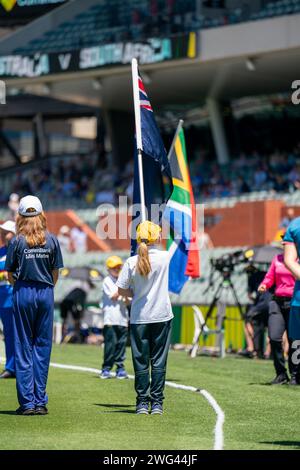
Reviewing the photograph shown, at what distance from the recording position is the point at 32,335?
1114 cm

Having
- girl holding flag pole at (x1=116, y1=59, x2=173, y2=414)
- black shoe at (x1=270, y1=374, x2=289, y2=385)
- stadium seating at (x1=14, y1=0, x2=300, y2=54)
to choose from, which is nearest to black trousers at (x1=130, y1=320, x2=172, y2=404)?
girl holding flag pole at (x1=116, y1=59, x2=173, y2=414)

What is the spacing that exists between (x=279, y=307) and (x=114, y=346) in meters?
2.27

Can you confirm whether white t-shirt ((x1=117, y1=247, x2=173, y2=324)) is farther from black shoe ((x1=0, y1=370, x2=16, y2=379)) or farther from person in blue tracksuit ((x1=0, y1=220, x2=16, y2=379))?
black shoe ((x1=0, y1=370, x2=16, y2=379))

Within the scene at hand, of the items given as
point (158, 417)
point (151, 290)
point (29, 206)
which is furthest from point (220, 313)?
point (29, 206)

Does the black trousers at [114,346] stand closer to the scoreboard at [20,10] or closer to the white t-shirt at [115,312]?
the white t-shirt at [115,312]

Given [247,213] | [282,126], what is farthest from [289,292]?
[282,126]

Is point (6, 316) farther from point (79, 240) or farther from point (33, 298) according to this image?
point (79, 240)

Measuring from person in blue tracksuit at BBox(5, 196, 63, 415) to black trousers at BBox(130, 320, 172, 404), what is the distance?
32.6 inches

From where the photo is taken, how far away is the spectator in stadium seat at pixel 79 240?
1357 inches

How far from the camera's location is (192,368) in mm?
17750

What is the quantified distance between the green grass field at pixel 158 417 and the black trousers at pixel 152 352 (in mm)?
287

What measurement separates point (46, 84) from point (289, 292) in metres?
26.3

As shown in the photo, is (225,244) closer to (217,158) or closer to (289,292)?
(217,158)

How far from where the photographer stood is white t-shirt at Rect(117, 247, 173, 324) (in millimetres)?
11164
